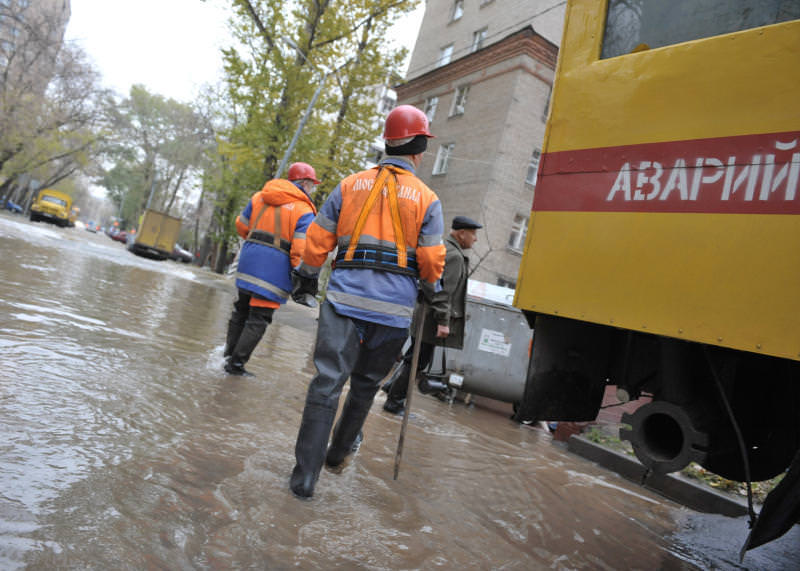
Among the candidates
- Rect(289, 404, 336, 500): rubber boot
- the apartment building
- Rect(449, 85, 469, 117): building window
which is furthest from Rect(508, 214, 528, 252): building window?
Rect(289, 404, 336, 500): rubber boot

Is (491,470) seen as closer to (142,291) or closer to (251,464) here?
(251,464)

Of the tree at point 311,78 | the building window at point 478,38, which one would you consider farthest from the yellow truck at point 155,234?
the building window at point 478,38

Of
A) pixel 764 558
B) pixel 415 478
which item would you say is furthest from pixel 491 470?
pixel 764 558

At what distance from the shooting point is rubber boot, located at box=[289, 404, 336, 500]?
2.71m

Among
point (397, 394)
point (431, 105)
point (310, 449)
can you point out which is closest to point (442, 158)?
point (431, 105)

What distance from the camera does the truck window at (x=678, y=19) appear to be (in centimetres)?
232

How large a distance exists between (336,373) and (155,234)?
1183 inches

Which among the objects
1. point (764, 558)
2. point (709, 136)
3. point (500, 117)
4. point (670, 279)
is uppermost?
point (500, 117)

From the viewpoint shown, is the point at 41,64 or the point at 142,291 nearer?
the point at 142,291

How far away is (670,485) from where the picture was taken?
17.2 ft

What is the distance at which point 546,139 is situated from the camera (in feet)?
9.71

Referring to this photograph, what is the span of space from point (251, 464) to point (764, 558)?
3.68 metres

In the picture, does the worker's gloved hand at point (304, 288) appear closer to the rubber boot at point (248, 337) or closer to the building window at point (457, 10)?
the rubber boot at point (248, 337)

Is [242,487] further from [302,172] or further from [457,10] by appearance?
[457,10]
